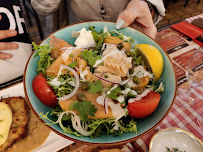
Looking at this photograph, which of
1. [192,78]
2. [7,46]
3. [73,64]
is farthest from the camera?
[7,46]

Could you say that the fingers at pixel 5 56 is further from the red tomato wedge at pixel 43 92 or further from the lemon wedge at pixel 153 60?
the lemon wedge at pixel 153 60

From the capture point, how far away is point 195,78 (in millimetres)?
1431

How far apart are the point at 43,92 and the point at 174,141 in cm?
93

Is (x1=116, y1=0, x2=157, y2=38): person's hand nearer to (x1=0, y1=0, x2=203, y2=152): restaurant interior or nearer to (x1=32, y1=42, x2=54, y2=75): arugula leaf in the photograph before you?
(x1=0, y1=0, x2=203, y2=152): restaurant interior

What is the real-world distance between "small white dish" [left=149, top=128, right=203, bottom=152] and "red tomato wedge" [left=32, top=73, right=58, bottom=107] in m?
0.72

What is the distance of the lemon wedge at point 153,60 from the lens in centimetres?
112

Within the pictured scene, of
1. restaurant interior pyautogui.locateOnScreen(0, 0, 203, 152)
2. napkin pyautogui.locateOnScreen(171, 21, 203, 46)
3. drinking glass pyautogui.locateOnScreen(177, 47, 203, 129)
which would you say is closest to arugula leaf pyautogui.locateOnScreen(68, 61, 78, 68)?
restaurant interior pyautogui.locateOnScreen(0, 0, 203, 152)

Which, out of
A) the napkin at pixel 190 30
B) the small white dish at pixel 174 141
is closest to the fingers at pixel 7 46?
the small white dish at pixel 174 141

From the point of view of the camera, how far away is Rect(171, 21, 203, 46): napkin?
1.84m

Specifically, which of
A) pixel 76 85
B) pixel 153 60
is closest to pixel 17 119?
pixel 76 85

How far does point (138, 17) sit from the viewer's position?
1.52 metres

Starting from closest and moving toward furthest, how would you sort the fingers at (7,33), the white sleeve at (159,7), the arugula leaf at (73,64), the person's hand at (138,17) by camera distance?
1. the arugula leaf at (73,64)
2. the person's hand at (138,17)
3. the white sleeve at (159,7)
4. the fingers at (7,33)

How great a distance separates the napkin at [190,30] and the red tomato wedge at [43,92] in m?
1.67

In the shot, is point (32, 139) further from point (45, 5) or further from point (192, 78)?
point (192, 78)
